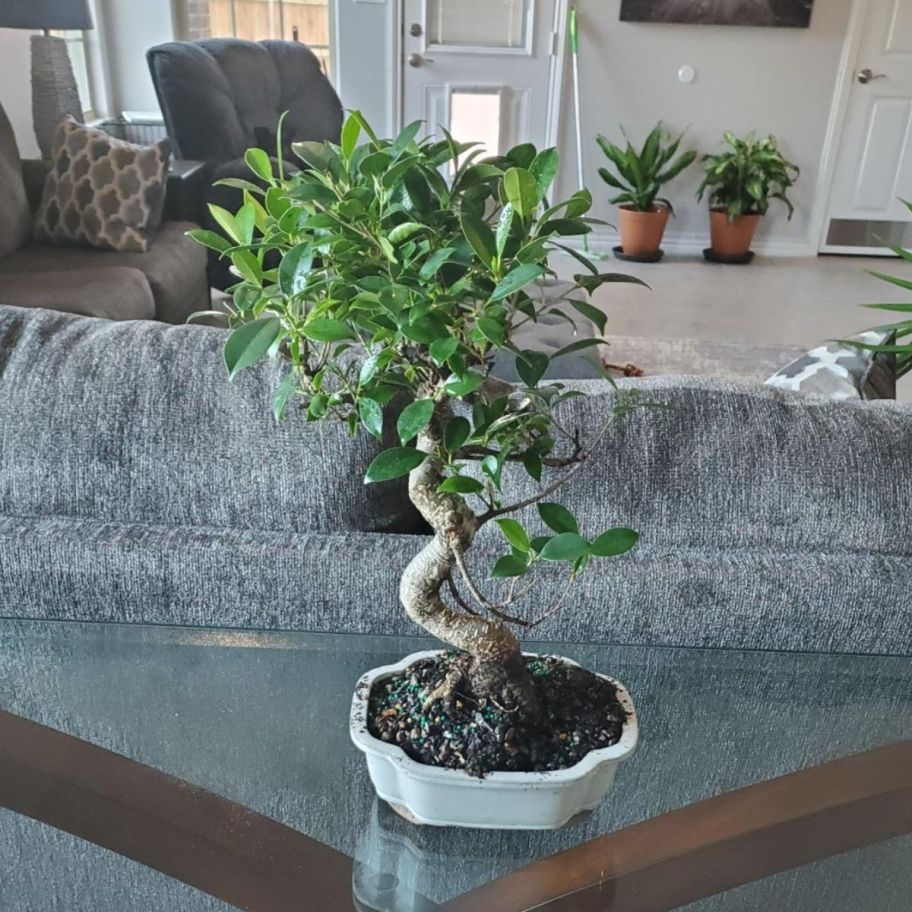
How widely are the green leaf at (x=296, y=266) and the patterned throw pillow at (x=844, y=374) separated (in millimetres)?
897

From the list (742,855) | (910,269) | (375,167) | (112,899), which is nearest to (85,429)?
(112,899)

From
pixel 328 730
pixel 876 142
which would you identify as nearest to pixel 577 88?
pixel 876 142

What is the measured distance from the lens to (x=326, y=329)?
534 millimetres

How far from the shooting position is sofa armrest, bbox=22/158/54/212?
2.96m

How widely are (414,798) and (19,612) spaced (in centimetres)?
49

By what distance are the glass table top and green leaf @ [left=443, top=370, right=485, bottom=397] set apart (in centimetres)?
39

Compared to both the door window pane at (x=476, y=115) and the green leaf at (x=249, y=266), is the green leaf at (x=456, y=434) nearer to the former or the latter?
the green leaf at (x=249, y=266)

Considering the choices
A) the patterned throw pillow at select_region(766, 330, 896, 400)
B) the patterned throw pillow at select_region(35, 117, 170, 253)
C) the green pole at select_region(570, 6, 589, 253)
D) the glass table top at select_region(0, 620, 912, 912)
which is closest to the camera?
the glass table top at select_region(0, 620, 912, 912)

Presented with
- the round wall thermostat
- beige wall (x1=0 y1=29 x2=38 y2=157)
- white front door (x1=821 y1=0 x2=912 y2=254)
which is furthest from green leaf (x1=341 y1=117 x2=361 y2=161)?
white front door (x1=821 y1=0 x2=912 y2=254)

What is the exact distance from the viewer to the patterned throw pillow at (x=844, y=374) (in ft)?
4.22

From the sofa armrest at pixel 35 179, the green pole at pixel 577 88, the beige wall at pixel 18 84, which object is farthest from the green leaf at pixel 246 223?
the green pole at pixel 577 88

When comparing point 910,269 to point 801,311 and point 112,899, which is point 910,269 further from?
point 112,899

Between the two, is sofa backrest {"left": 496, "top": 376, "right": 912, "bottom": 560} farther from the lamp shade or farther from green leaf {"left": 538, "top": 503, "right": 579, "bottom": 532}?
the lamp shade

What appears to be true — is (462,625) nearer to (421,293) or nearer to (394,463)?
(394,463)
